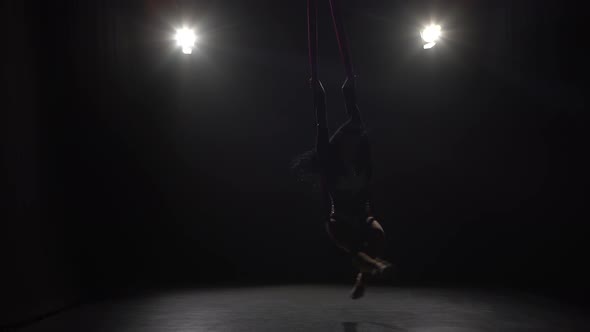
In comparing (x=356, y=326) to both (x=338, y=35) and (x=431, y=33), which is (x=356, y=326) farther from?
(x=431, y=33)

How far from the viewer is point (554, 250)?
589 centimetres

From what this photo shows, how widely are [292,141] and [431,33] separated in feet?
7.74

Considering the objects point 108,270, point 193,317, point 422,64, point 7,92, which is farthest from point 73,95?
point 422,64

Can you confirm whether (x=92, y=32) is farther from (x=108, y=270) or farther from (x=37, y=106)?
(x=108, y=270)

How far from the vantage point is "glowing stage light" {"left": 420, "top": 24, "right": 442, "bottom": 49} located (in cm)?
657

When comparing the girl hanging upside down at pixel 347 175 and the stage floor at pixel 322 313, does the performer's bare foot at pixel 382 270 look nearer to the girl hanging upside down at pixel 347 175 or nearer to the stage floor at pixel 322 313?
the girl hanging upside down at pixel 347 175

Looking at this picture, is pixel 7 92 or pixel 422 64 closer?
pixel 7 92

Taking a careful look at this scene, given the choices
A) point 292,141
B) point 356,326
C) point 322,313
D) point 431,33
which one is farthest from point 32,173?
point 431,33

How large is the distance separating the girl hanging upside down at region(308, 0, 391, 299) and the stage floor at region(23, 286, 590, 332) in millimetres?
530

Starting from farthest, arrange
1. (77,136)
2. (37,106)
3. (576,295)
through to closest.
Result: 1. (77,136)
2. (576,295)
3. (37,106)

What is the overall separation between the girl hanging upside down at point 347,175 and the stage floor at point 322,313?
0.53 m

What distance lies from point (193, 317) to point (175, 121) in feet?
11.6

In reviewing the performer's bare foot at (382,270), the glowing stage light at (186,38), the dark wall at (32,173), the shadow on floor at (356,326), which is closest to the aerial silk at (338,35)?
the performer's bare foot at (382,270)

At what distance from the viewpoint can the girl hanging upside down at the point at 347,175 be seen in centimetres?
397
